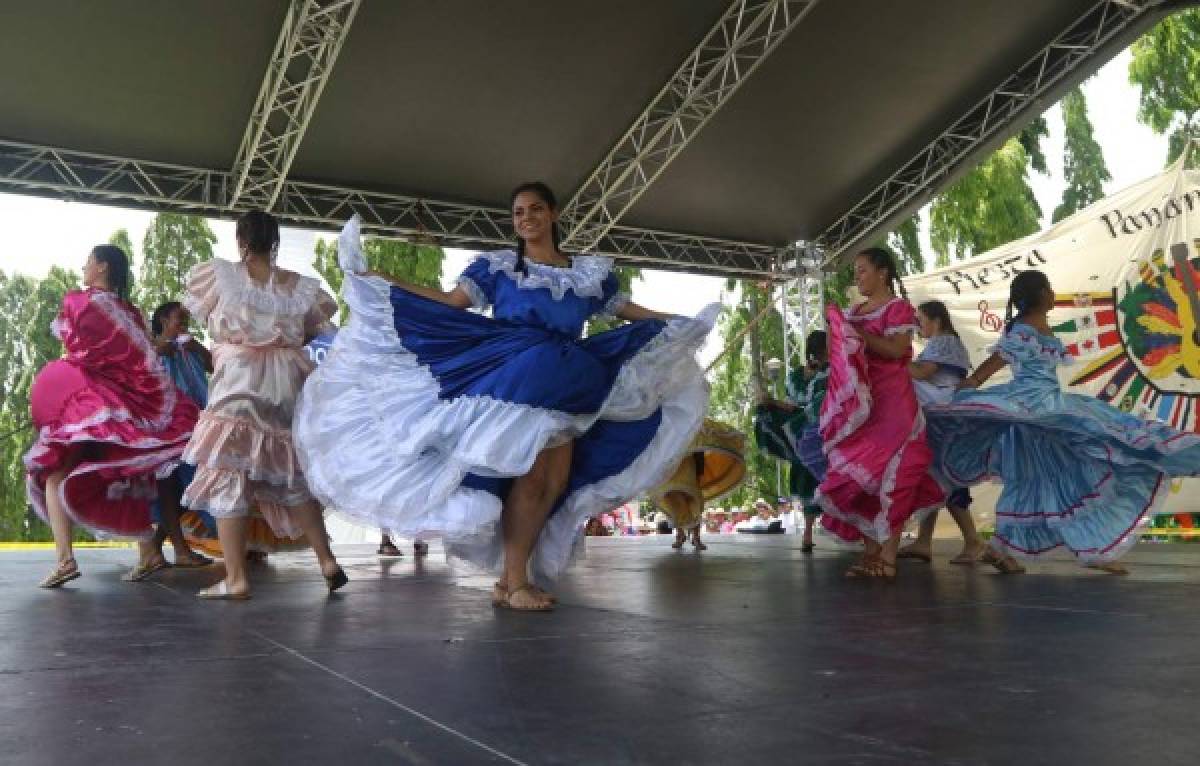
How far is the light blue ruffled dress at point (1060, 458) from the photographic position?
4.29 m

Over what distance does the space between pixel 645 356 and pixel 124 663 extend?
1.99 meters

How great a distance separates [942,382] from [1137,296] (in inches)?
121

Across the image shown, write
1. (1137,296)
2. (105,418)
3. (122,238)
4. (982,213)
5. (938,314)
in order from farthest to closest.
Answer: (122,238)
(982,213)
(1137,296)
(938,314)
(105,418)

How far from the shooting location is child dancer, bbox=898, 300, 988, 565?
207 inches

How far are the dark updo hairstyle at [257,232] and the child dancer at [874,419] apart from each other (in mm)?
2334

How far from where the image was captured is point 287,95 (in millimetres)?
7867

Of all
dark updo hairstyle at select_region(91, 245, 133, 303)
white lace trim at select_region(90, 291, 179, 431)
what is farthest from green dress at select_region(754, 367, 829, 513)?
dark updo hairstyle at select_region(91, 245, 133, 303)

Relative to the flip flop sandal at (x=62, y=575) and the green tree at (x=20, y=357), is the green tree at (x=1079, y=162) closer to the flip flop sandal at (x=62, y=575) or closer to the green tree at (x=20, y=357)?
the flip flop sandal at (x=62, y=575)

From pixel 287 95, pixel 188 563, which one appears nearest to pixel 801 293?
pixel 287 95

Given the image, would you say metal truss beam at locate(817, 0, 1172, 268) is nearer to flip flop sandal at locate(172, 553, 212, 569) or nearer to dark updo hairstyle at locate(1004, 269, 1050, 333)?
dark updo hairstyle at locate(1004, 269, 1050, 333)

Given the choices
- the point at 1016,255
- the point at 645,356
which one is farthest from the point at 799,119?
the point at 645,356

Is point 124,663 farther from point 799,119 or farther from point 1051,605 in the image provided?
point 799,119

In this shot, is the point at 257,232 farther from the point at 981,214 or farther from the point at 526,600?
the point at 981,214

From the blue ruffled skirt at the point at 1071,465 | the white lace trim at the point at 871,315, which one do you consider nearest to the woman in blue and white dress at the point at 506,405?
the white lace trim at the point at 871,315
